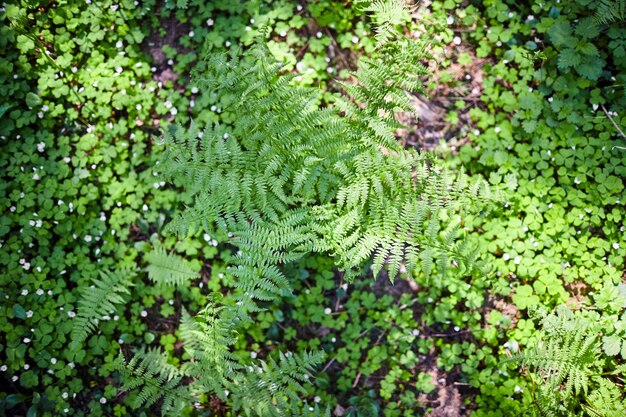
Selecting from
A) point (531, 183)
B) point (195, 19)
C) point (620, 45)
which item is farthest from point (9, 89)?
point (620, 45)

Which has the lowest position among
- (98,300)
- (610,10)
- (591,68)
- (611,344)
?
(98,300)

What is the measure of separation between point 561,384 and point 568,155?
1.99 m

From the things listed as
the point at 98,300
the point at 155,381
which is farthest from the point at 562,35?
the point at 98,300

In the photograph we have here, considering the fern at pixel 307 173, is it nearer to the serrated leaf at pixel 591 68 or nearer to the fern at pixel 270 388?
the fern at pixel 270 388

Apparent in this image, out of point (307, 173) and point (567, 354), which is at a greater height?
point (307, 173)

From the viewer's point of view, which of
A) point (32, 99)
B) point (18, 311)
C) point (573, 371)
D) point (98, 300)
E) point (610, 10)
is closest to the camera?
point (573, 371)

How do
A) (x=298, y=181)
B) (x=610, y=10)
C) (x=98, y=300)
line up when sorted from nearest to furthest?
(x=298, y=181) → (x=610, y=10) → (x=98, y=300)

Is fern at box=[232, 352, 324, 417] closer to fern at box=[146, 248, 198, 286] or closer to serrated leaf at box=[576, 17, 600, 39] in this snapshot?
fern at box=[146, 248, 198, 286]

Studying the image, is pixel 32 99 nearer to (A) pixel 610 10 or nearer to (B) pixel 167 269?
(B) pixel 167 269

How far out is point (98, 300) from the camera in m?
4.26

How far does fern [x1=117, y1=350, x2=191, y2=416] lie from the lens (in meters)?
3.88

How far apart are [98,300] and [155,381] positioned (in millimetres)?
894

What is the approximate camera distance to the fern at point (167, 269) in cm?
425

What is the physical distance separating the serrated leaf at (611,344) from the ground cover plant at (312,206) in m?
0.01
